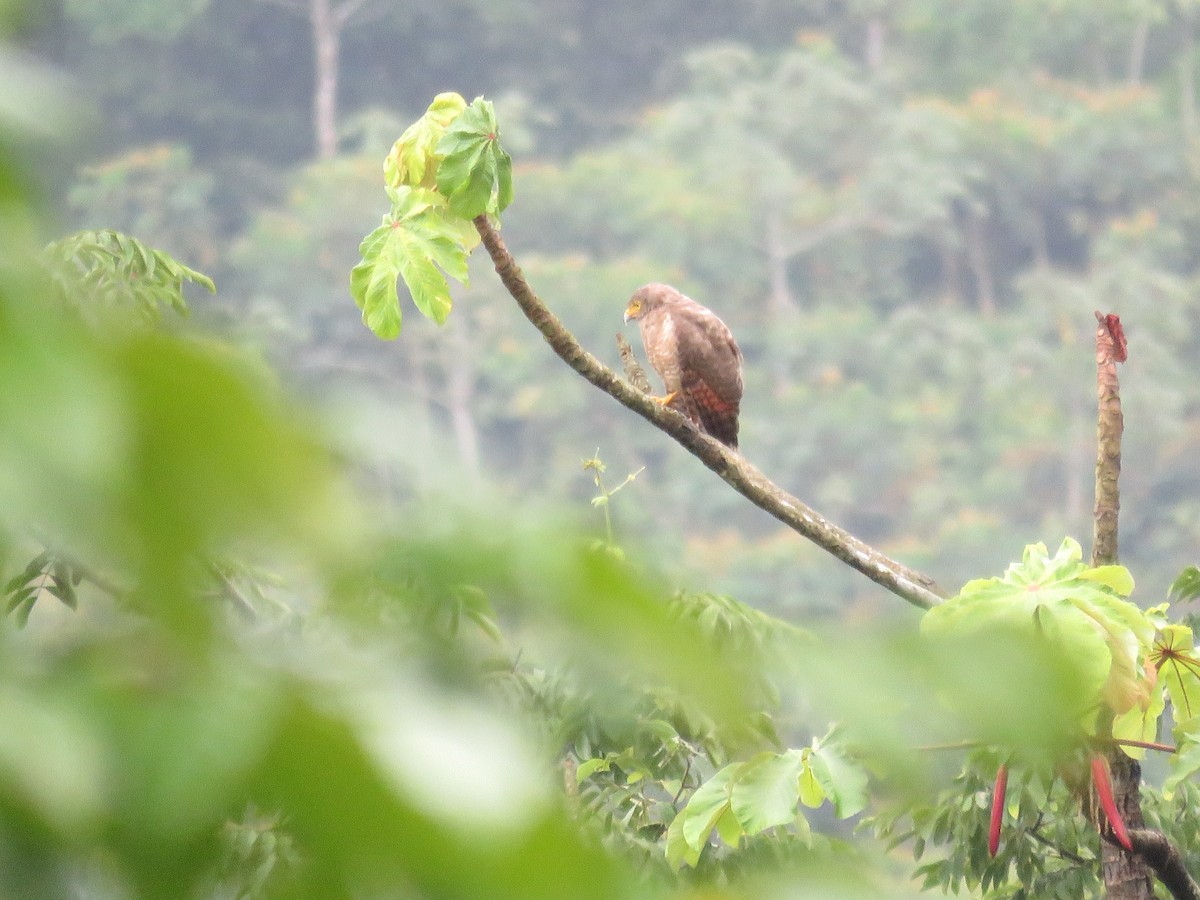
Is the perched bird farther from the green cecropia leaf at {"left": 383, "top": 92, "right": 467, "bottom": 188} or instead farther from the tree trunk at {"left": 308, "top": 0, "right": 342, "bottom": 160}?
the tree trunk at {"left": 308, "top": 0, "right": 342, "bottom": 160}

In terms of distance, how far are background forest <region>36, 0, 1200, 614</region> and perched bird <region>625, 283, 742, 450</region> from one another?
788 centimetres

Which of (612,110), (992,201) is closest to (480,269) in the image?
(612,110)

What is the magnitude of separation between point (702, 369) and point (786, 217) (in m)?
11.9

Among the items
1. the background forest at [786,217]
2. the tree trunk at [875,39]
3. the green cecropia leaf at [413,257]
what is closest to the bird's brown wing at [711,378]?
the green cecropia leaf at [413,257]

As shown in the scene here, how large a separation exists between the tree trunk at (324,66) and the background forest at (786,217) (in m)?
0.04

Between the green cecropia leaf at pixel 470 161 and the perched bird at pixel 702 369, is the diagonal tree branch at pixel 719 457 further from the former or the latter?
the perched bird at pixel 702 369

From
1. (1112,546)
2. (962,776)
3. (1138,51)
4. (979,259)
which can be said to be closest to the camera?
(1112,546)

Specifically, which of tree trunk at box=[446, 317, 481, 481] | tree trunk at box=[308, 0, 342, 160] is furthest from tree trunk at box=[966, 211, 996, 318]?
tree trunk at box=[308, 0, 342, 160]

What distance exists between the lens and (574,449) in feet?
43.4

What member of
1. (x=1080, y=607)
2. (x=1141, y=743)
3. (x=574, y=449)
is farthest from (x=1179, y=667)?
(x=574, y=449)

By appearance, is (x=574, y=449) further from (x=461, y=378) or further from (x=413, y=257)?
(x=413, y=257)

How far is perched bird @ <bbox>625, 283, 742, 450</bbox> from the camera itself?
3.22m

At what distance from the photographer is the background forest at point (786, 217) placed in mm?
13047

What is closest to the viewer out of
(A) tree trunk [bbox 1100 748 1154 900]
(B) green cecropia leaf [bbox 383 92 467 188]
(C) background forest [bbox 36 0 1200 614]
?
(A) tree trunk [bbox 1100 748 1154 900]
